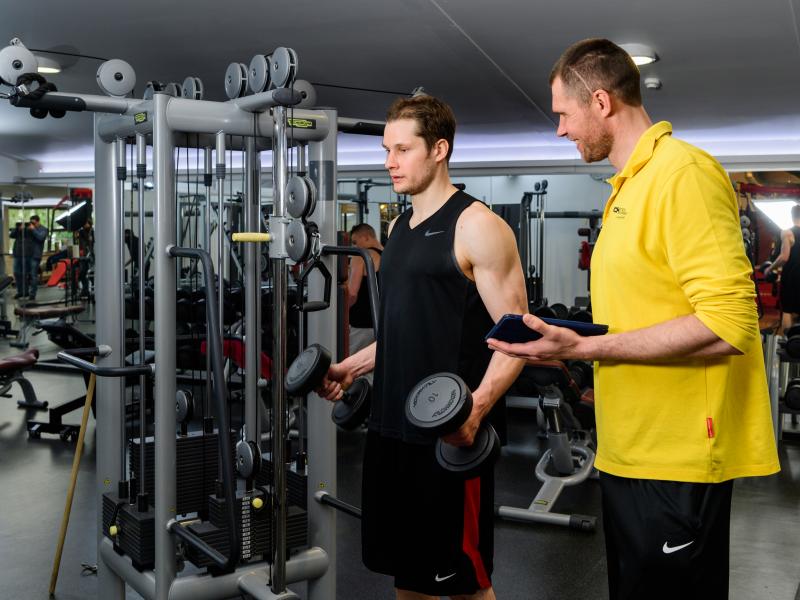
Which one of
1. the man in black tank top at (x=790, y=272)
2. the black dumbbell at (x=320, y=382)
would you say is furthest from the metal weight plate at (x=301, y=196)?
the man in black tank top at (x=790, y=272)

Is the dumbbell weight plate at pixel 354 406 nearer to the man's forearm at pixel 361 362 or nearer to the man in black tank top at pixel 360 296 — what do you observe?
the man's forearm at pixel 361 362

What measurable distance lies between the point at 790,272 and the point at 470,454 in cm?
541

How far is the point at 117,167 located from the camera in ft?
8.55

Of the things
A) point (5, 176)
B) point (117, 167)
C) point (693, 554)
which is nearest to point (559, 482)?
point (117, 167)

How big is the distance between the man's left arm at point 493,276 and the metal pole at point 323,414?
888 mm

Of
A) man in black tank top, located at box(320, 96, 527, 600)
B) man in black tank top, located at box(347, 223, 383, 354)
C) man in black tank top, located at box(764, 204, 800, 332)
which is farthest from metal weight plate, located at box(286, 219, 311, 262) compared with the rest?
man in black tank top, located at box(764, 204, 800, 332)

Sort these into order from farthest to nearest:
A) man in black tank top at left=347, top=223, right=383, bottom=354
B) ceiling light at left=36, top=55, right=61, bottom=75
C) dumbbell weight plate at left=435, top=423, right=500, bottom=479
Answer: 1. man in black tank top at left=347, top=223, right=383, bottom=354
2. ceiling light at left=36, top=55, right=61, bottom=75
3. dumbbell weight plate at left=435, top=423, right=500, bottom=479

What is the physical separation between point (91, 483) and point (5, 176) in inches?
239

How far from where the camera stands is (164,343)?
2.34 meters

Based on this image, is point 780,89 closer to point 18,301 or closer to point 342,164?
point 342,164

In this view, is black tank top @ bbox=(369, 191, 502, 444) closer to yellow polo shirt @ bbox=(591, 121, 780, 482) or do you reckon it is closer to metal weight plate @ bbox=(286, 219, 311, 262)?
metal weight plate @ bbox=(286, 219, 311, 262)

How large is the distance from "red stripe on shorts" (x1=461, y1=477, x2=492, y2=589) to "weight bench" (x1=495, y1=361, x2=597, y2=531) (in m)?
1.87

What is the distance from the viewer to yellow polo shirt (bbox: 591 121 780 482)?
1223mm

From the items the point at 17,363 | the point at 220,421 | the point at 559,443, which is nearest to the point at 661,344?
the point at 220,421
